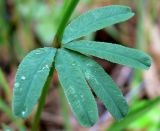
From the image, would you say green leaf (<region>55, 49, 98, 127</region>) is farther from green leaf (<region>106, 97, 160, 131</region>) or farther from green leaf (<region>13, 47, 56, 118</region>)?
green leaf (<region>106, 97, 160, 131</region>)

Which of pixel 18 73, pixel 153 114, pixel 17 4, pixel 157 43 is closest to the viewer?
pixel 18 73

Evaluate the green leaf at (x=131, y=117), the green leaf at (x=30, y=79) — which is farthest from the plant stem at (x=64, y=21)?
the green leaf at (x=131, y=117)

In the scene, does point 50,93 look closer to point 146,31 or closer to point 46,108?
point 46,108

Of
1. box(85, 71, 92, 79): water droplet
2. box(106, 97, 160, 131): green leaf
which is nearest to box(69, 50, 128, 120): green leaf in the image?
box(85, 71, 92, 79): water droplet

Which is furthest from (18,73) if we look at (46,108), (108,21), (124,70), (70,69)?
(124,70)

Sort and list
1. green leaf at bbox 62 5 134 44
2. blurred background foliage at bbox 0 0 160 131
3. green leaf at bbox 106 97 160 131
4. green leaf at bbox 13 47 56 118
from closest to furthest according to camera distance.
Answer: green leaf at bbox 13 47 56 118 → green leaf at bbox 62 5 134 44 → green leaf at bbox 106 97 160 131 → blurred background foliage at bbox 0 0 160 131

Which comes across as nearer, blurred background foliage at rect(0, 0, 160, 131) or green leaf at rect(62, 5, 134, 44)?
green leaf at rect(62, 5, 134, 44)
